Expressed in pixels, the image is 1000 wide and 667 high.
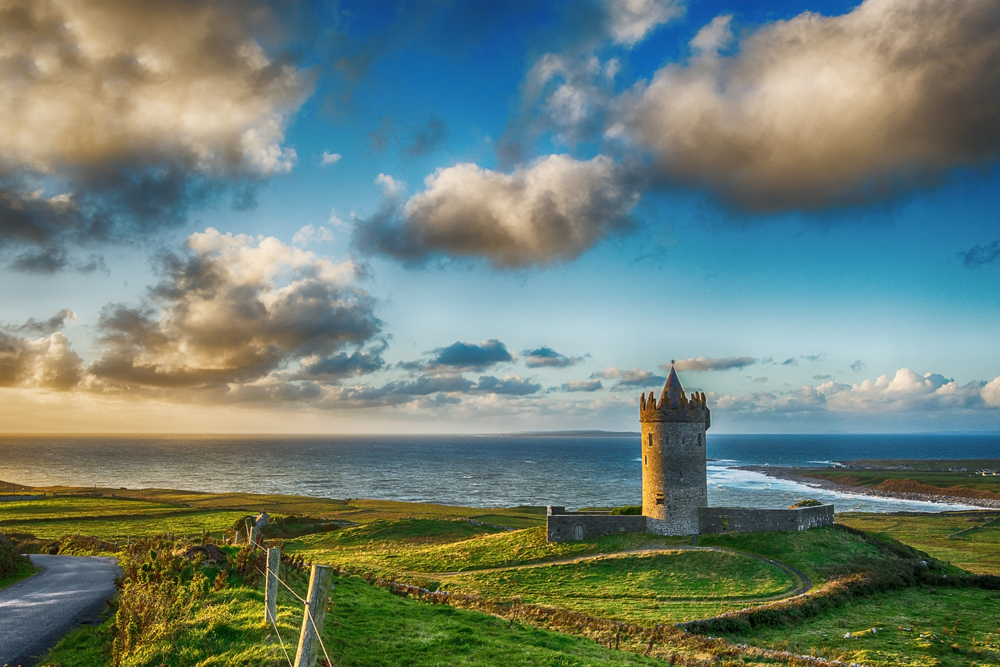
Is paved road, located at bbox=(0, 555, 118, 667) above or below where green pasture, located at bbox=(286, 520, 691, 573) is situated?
above

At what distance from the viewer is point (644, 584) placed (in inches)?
1233

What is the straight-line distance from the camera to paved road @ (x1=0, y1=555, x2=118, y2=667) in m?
16.0

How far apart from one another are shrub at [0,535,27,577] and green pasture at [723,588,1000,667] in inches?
1278

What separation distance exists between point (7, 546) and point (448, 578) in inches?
862

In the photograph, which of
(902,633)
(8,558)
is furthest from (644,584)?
(8,558)

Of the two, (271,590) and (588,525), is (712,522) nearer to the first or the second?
(588,525)

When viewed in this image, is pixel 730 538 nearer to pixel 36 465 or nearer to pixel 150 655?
pixel 150 655

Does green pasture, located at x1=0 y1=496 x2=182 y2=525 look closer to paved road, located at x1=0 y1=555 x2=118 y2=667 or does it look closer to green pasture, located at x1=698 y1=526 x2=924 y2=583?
paved road, located at x1=0 y1=555 x2=118 y2=667

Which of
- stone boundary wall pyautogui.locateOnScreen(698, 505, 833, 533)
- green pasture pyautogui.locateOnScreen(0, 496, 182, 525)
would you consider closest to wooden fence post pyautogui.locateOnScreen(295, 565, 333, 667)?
stone boundary wall pyautogui.locateOnScreen(698, 505, 833, 533)

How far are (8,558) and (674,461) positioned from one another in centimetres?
3842

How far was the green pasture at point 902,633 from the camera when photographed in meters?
21.1

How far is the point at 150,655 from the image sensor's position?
13.8m

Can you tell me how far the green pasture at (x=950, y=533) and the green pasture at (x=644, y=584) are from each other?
23430 mm

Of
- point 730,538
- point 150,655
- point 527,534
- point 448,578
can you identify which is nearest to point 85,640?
point 150,655
